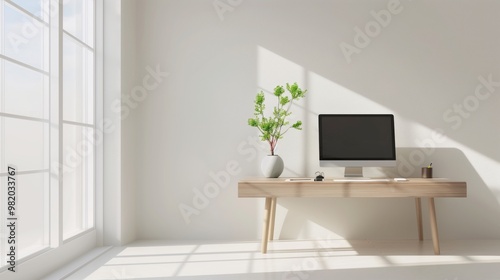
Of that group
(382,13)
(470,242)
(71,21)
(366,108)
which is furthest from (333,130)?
(71,21)

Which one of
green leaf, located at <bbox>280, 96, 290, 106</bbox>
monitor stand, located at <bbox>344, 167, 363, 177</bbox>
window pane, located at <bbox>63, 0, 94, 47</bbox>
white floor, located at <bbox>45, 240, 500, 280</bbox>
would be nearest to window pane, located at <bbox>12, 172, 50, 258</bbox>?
A: white floor, located at <bbox>45, 240, 500, 280</bbox>

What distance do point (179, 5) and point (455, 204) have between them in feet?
9.77

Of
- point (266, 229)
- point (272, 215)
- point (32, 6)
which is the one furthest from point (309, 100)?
point (32, 6)

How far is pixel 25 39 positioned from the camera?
131 inches

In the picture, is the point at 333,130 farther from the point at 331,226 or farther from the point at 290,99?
the point at 331,226

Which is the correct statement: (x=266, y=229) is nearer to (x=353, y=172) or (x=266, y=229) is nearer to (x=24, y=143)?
(x=353, y=172)

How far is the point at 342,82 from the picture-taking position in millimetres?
4859

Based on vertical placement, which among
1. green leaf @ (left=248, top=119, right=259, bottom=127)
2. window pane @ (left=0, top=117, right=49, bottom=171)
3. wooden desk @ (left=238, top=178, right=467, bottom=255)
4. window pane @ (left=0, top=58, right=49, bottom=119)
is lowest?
wooden desk @ (left=238, top=178, right=467, bottom=255)

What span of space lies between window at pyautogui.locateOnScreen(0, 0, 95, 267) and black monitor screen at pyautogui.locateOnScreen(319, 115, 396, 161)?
74.7 inches

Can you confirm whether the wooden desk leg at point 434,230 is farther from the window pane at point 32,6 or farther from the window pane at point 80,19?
the window pane at point 32,6

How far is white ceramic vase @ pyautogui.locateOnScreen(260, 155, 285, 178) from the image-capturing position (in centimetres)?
448

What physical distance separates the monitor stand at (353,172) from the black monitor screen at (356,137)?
102 millimetres

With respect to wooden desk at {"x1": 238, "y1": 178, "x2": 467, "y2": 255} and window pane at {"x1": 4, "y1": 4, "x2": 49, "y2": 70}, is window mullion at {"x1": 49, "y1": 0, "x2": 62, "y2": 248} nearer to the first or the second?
window pane at {"x1": 4, "y1": 4, "x2": 49, "y2": 70}

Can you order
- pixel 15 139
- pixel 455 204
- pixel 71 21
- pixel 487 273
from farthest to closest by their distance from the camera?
1. pixel 455 204
2. pixel 71 21
3. pixel 487 273
4. pixel 15 139
